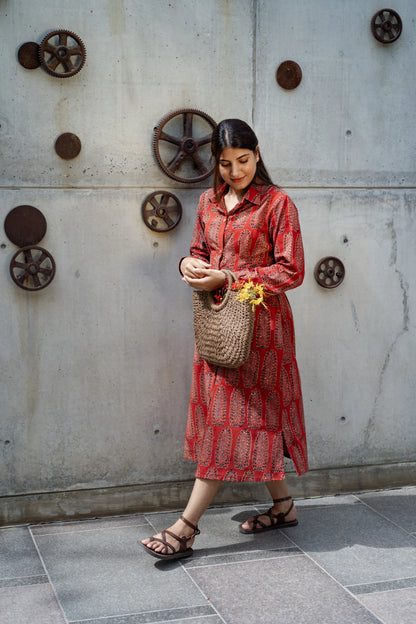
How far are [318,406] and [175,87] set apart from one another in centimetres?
177

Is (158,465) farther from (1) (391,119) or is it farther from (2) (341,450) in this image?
(1) (391,119)

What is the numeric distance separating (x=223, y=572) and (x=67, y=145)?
199 cm

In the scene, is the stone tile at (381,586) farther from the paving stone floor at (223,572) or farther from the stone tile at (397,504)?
the stone tile at (397,504)

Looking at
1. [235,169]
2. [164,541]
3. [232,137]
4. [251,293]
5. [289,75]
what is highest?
[289,75]

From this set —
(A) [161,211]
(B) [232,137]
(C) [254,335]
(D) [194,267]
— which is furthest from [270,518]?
(B) [232,137]

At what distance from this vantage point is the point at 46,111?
356 centimetres

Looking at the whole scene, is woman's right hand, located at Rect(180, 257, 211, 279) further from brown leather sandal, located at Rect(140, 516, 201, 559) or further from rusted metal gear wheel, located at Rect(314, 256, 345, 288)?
brown leather sandal, located at Rect(140, 516, 201, 559)

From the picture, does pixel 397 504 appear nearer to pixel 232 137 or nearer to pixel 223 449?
pixel 223 449

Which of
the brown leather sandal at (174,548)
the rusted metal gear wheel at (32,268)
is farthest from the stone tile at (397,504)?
the rusted metal gear wheel at (32,268)

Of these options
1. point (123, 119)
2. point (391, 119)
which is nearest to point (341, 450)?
point (391, 119)

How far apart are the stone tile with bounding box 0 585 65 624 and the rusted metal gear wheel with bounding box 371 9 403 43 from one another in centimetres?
304

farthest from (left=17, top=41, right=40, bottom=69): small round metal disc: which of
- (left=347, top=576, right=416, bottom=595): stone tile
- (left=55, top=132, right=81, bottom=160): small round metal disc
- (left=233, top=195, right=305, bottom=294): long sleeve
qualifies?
(left=347, top=576, right=416, bottom=595): stone tile

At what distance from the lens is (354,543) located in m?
3.52

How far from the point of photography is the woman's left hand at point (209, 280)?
3.25 meters
